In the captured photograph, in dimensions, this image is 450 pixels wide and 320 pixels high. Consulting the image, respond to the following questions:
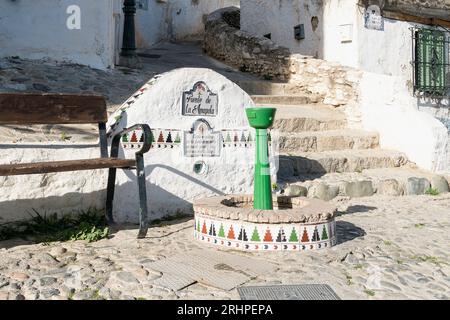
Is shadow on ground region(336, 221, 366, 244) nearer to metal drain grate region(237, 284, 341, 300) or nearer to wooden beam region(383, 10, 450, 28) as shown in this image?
metal drain grate region(237, 284, 341, 300)

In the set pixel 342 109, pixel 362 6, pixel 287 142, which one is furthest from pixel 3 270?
pixel 362 6

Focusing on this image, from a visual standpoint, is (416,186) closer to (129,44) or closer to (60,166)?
(60,166)

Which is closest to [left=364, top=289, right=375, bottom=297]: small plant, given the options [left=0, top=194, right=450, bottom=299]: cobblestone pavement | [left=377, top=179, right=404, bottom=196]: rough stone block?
[left=0, top=194, right=450, bottom=299]: cobblestone pavement

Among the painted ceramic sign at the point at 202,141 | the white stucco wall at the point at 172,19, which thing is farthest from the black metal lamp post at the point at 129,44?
the white stucco wall at the point at 172,19

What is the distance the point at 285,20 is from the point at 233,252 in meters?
9.30

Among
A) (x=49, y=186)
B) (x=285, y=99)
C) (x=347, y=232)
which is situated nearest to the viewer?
(x=49, y=186)

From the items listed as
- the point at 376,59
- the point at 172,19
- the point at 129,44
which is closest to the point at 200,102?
the point at 129,44

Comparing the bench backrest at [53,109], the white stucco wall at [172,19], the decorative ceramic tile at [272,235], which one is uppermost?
the white stucco wall at [172,19]

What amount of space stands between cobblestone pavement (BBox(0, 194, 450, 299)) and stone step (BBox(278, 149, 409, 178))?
1918 mm

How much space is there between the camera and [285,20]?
12312mm

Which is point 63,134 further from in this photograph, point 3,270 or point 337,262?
point 337,262

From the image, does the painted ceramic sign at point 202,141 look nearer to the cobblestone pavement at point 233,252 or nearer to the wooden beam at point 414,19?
the cobblestone pavement at point 233,252

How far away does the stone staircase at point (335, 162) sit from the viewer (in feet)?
21.3

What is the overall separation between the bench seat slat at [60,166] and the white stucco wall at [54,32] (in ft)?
15.8
